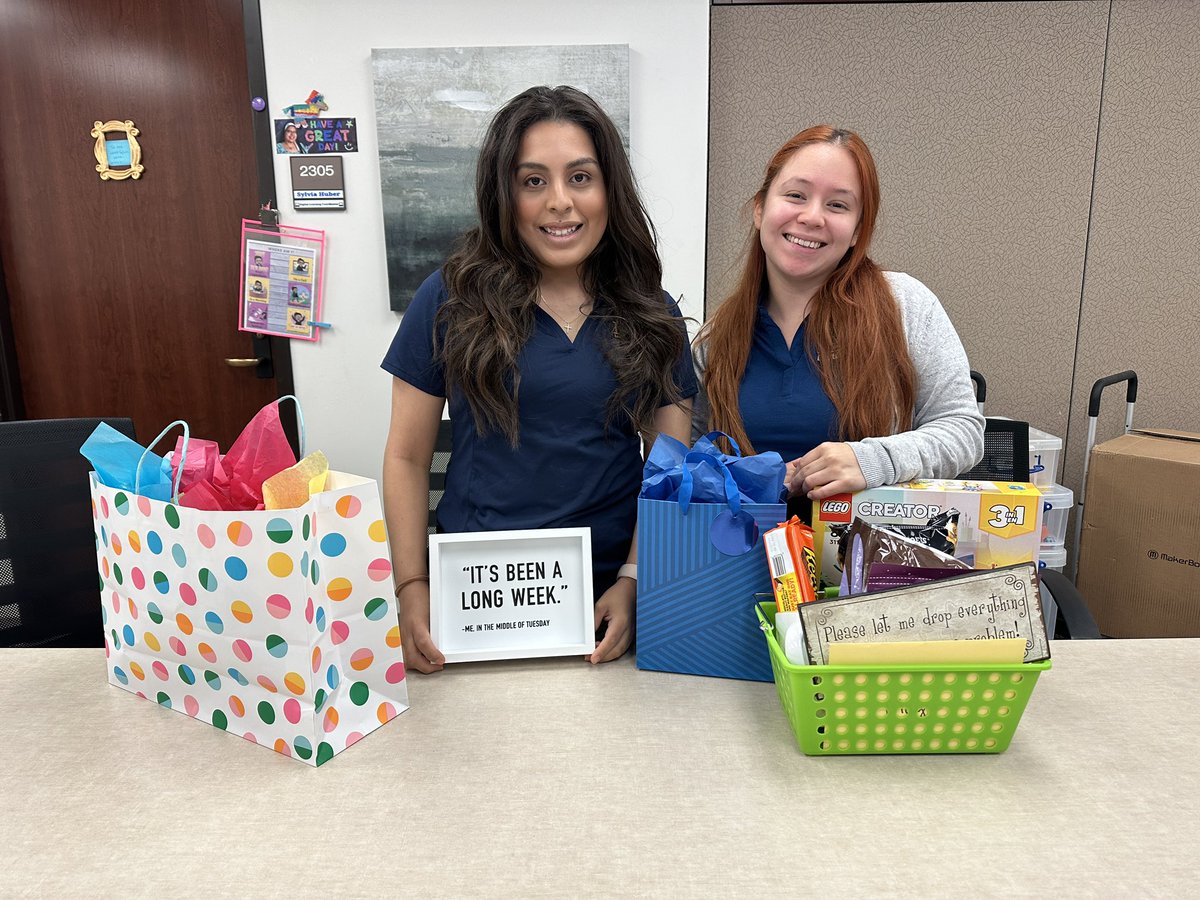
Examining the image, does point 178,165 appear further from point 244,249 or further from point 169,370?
point 169,370

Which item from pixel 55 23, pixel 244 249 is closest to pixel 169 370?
pixel 244 249

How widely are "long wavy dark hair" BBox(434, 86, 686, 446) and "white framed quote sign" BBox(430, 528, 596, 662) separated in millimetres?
223

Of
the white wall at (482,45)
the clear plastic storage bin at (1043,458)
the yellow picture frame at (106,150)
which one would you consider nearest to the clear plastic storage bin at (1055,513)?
the clear plastic storage bin at (1043,458)

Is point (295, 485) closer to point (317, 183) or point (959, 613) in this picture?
point (959, 613)

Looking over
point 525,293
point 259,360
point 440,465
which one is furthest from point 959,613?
point 259,360

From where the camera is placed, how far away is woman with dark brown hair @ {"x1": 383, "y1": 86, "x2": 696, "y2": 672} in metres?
1.18

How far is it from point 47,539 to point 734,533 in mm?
1255

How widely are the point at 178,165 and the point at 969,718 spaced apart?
10.1 ft

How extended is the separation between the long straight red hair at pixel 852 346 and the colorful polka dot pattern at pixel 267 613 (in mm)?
702

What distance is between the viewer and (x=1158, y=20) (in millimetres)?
2484

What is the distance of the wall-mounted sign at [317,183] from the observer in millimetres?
2664

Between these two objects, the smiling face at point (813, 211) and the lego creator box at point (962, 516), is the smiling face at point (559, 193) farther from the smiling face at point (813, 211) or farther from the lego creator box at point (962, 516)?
the lego creator box at point (962, 516)

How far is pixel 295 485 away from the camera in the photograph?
0.83 meters

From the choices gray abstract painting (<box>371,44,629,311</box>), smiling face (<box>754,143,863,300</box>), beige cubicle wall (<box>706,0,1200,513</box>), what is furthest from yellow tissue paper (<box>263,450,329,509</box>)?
beige cubicle wall (<box>706,0,1200,513</box>)
